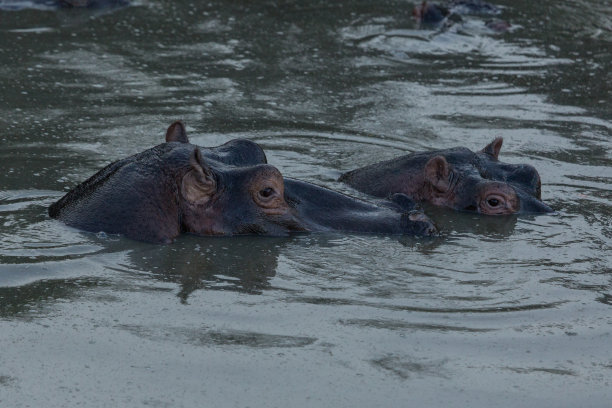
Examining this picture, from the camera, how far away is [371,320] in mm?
4770

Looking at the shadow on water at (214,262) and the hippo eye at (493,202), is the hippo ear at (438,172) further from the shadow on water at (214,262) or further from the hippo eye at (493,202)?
the shadow on water at (214,262)

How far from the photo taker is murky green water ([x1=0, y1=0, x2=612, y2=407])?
424 cm

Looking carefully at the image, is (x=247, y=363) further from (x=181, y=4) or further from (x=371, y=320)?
(x=181, y=4)

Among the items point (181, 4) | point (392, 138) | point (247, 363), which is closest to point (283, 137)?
point (392, 138)

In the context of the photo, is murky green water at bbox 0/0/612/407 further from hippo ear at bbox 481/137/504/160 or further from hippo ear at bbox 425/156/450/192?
hippo ear at bbox 481/137/504/160

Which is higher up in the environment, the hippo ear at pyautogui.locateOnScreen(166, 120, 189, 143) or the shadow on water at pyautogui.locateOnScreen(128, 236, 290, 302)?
the hippo ear at pyautogui.locateOnScreen(166, 120, 189, 143)

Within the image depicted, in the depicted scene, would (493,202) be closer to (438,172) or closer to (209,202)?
(438,172)

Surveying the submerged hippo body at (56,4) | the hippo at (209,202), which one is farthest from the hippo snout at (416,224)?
the submerged hippo body at (56,4)

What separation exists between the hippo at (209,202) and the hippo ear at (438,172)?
838 mm

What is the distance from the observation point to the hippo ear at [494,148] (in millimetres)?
7234

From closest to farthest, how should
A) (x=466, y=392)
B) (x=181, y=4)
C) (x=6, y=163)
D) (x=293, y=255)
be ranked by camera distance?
(x=466, y=392) → (x=293, y=255) → (x=6, y=163) → (x=181, y=4)

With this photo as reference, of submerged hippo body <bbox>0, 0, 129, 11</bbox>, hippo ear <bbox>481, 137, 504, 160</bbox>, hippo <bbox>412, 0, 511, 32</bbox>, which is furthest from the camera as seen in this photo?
hippo <bbox>412, 0, 511, 32</bbox>

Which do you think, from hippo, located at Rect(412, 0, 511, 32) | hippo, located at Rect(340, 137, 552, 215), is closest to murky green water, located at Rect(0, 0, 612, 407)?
hippo, located at Rect(340, 137, 552, 215)

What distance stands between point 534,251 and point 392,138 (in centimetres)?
247
